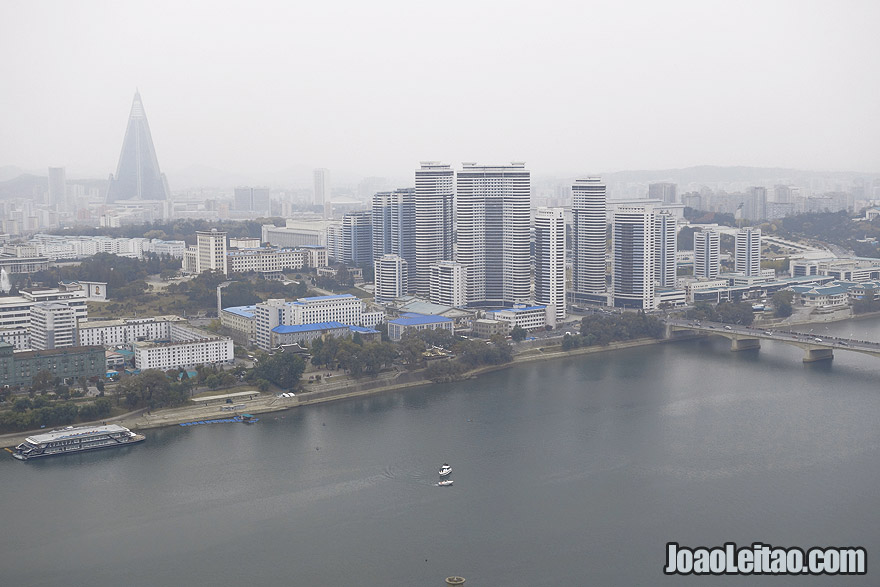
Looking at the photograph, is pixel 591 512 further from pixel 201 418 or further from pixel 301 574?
pixel 201 418

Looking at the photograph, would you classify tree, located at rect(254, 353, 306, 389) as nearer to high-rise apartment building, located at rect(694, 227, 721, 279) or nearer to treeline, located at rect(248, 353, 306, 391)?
treeline, located at rect(248, 353, 306, 391)

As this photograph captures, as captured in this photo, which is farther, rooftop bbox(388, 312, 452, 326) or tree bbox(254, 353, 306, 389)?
rooftop bbox(388, 312, 452, 326)

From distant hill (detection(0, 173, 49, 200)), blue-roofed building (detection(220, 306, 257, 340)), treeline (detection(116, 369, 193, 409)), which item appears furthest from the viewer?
distant hill (detection(0, 173, 49, 200))

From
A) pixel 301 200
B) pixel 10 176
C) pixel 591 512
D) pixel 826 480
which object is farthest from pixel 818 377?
pixel 301 200

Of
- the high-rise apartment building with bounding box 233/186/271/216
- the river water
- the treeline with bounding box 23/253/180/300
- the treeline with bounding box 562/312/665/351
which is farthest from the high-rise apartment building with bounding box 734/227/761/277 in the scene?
the high-rise apartment building with bounding box 233/186/271/216

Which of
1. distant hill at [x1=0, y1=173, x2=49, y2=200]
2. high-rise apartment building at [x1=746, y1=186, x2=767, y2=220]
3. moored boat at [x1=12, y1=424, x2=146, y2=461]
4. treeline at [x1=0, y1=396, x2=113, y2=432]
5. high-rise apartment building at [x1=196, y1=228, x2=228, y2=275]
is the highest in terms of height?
distant hill at [x1=0, y1=173, x2=49, y2=200]

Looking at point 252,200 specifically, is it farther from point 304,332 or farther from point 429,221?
point 304,332
